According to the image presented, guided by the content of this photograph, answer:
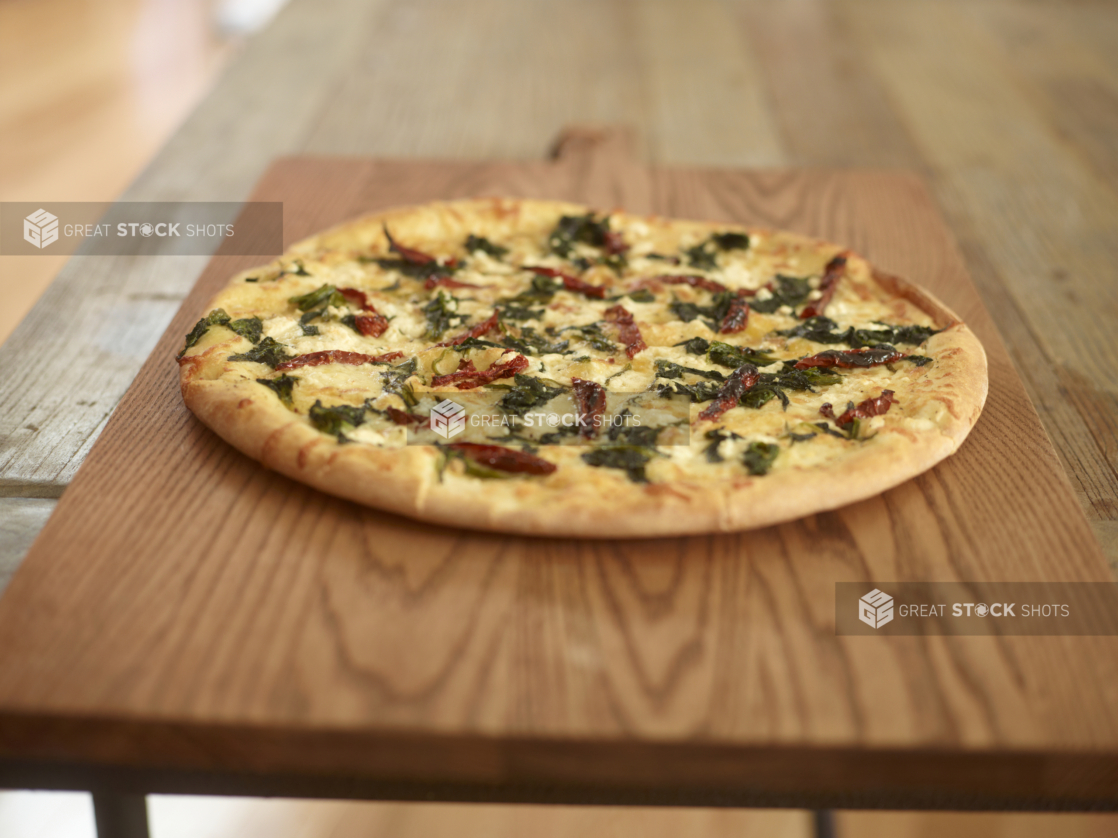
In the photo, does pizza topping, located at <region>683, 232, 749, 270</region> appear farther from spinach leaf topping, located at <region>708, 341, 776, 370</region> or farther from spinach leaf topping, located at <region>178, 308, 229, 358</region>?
spinach leaf topping, located at <region>178, 308, 229, 358</region>

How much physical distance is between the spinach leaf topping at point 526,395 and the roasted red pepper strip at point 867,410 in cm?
64

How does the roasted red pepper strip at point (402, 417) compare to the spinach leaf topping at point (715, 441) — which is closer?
the spinach leaf topping at point (715, 441)

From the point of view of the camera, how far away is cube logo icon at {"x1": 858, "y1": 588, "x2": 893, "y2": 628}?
1.81 m

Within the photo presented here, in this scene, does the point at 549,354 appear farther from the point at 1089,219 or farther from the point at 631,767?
the point at 1089,219

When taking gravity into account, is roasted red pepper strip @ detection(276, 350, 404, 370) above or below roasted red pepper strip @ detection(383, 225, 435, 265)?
below

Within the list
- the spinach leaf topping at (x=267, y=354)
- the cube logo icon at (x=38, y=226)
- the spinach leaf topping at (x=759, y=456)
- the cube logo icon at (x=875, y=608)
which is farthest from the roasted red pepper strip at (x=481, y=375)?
the cube logo icon at (x=38, y=226)

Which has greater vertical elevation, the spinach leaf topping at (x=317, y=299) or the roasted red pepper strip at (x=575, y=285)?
the spinach leaf topping at (x=317, y=299)

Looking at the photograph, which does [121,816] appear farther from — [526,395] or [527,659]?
[526,395]

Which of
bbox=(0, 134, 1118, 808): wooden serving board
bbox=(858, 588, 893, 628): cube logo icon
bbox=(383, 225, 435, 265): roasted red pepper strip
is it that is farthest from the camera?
bbox=(383, 225, 435, 265): roasted red pepper strip

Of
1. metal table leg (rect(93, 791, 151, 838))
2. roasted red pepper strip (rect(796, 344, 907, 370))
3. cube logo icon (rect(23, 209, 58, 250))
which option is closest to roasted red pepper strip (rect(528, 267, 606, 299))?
roasted red pepper strip (rect(796, 344, 907, 370))

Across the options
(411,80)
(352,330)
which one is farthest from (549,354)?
(411,80)

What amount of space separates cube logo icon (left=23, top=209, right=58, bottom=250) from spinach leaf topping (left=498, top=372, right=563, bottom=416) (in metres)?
2.63

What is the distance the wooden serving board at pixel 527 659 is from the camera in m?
1.61

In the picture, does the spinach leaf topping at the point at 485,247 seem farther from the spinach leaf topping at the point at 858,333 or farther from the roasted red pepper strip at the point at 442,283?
the spinach leaf topping at the point at 858,333
